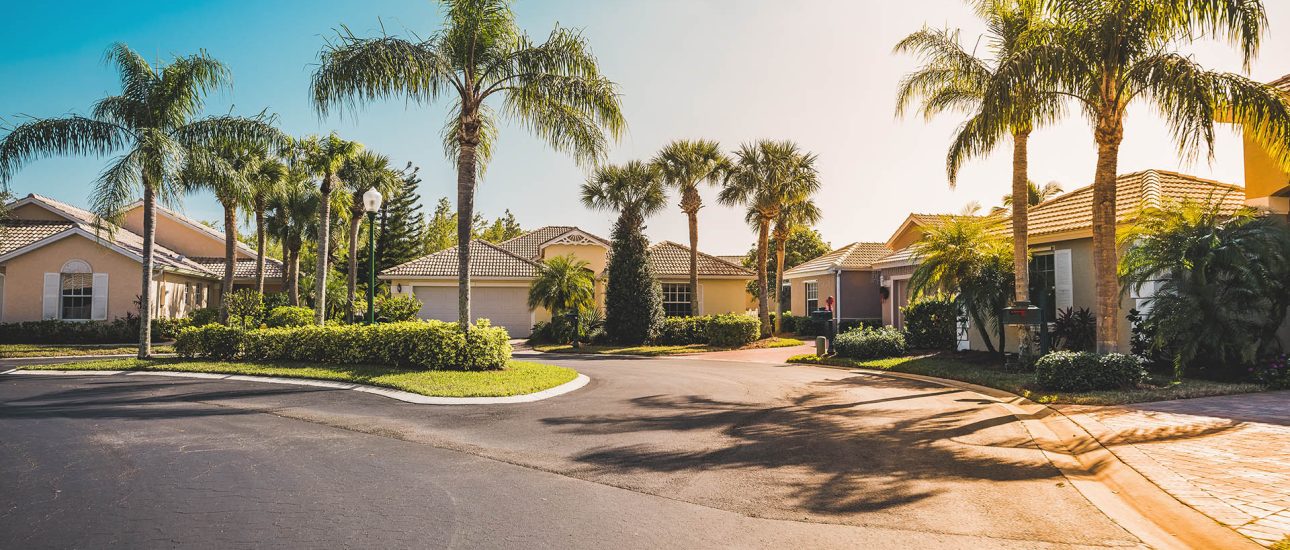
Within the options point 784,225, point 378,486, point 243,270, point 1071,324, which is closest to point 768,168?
point 784,225

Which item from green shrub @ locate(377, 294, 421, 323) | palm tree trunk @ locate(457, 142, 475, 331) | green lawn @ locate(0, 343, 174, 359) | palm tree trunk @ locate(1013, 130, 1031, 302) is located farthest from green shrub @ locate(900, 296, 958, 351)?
green lawn @ locate(0, 343, 174, 359)

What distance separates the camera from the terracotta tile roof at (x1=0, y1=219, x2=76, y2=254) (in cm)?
2667

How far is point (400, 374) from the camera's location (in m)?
13.3

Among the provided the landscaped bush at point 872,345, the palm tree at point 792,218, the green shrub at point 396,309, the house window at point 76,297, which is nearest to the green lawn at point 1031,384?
the landscaped bush at point 872,345

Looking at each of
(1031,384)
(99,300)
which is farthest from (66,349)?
(1031,384)

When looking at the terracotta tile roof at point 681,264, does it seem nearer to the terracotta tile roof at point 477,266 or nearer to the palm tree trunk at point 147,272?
the terracotta tile roof at point 477,266

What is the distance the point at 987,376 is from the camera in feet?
44.0

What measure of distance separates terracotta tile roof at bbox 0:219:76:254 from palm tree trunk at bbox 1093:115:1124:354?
33.5 metres

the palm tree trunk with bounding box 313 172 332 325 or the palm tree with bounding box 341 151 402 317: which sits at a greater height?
the palm tree with bounding box 341 151 402 317

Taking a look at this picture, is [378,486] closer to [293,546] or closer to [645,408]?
[293,546]

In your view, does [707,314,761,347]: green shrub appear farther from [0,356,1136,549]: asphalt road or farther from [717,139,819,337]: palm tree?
[0,356,1136,549]: asphalt road

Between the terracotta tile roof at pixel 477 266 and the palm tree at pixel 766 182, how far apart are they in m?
9.88

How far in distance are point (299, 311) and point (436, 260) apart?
8.88 m

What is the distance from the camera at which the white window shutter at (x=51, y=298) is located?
2542cm
